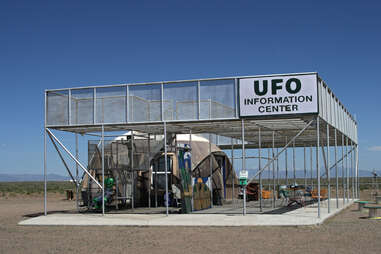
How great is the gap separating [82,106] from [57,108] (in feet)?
3.27

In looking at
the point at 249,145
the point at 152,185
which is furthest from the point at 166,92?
the point at 249,145

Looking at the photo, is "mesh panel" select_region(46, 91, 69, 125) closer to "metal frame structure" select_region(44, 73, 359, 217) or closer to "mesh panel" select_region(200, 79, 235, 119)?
"metal frame structure" select_region(44, 73, 359, 217)

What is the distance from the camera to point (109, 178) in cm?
1980

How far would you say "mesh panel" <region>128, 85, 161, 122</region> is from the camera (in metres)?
17.9

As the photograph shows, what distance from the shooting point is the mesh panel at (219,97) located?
17094 millimetres

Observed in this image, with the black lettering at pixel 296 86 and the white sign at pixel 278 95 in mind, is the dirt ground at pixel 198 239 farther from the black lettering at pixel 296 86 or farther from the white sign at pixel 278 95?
the black lettering at pixel 296 86

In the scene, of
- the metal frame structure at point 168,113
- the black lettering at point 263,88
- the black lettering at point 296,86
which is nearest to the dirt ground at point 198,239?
the metal frame structure at point 168,113

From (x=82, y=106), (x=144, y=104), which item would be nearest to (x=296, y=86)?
(x=144, y=104)

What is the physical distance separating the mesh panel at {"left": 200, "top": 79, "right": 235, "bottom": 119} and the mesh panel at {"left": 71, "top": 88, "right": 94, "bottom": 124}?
4.09 m

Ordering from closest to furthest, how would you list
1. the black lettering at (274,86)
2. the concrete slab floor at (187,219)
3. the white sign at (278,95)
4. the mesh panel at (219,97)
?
1. the concrete slab floor at (187,219)
2. the white sign at (278,95)
3. the black lettering at (274,86)
4. the mesh panel at (219,97)

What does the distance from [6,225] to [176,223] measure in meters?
5.57

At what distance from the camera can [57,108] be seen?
1906 centimetres

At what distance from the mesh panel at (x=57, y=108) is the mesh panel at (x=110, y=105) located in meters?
1.27

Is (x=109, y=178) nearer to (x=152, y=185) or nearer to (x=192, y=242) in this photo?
(x=152, y=185)
